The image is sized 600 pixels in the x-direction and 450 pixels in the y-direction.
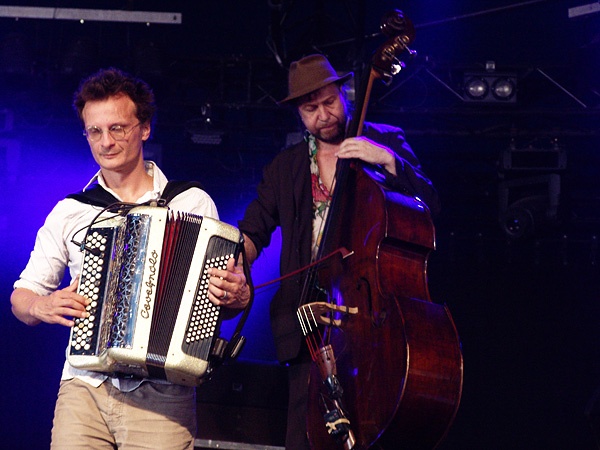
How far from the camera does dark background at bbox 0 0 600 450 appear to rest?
227 inches

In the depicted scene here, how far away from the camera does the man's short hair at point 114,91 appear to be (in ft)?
8.52

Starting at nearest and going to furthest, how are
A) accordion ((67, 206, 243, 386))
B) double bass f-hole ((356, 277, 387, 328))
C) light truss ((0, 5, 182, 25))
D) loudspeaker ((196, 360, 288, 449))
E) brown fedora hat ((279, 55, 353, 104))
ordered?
accordion ((67, 206, 243, 386))
double bass f-hole ((356, 277, 387, 328))
brown fedora hat ((279, 55, 353, 104))
loudspeaker ((196, 360, 288, 449))
light truss ((0, 5, 182, 25))

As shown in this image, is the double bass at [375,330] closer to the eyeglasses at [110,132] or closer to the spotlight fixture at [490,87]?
the eyeglasses at [110,132]

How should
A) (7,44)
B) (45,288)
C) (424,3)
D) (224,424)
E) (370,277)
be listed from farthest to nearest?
(424,3), (7,44), (224,424), (45,288), (370,277)

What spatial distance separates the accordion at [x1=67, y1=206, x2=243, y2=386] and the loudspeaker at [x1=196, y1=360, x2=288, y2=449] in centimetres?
176

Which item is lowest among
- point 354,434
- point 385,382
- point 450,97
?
point 354,434

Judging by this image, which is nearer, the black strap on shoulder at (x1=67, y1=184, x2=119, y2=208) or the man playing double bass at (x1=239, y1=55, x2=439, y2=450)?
the black strap on shoulder at (x1=67, y1=184, x2=119, y2=208)

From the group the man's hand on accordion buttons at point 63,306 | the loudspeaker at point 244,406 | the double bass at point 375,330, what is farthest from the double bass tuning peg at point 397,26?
the loudspeaker at point 244,406

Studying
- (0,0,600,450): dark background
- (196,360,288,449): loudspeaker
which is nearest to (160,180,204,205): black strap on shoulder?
(196,360,288,449): loudspeaker

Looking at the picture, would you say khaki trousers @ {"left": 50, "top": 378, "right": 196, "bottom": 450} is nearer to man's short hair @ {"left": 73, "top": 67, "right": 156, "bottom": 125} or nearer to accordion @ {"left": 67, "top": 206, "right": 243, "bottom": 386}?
accordion @ {"left": 67, "top": 206, "right": 243, "bottom": 386}

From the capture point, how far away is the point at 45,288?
258cm

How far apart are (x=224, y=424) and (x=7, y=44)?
12.7 ft

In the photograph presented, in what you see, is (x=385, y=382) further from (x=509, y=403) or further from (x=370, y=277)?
(x=509, y=403)

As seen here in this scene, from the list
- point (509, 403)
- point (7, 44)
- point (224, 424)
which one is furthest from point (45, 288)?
point (509, 403)
